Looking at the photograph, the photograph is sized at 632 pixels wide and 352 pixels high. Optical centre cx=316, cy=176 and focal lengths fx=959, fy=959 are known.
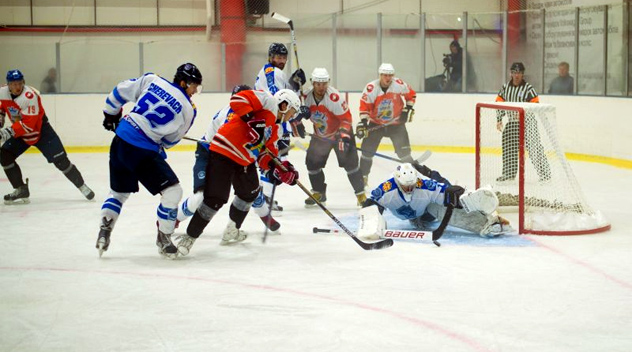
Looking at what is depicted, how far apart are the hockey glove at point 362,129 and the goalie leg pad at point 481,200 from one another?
2496 millimetres

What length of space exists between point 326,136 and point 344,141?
244 mm

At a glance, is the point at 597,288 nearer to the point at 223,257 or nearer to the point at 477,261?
the point at 477,261

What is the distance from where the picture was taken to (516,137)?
7.06 meters

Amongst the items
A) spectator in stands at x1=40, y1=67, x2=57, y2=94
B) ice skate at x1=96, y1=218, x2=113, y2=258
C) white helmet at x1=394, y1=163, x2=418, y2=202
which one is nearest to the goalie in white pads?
white helmet at x1=394, y1=163, x2=418, y2=202

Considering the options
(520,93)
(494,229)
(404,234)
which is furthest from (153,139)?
(520,93)

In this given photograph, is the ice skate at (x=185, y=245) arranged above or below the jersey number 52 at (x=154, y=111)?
below

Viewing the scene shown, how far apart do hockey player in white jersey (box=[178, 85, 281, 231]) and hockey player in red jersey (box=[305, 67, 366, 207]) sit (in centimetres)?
127

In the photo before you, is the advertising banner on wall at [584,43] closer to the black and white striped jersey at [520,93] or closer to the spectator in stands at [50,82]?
the black and white striped jersey at [520,93]

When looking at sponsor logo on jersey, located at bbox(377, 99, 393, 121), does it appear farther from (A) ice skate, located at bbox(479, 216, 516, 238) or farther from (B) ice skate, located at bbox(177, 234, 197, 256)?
(B) ice skate, located at bbox(177, 234, 197, 256)

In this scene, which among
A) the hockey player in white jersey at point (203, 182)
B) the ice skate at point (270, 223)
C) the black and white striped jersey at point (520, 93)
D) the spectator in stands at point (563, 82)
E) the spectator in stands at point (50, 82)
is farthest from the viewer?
the spectator in stands at point (50, 82)

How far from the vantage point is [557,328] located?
3.85 metres

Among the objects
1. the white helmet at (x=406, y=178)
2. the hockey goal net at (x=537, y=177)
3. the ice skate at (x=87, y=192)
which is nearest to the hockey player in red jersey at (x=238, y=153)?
the white helmet at (x=406, y=178)

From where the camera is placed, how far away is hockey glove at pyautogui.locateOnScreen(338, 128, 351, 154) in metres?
7.17

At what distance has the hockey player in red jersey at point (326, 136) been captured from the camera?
7191mm
